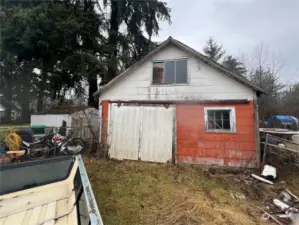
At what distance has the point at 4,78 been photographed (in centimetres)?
1627

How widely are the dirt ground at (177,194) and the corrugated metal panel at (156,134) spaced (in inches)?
20.3

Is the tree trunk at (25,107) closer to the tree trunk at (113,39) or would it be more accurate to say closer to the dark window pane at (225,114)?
the tree trunk at (113,39)

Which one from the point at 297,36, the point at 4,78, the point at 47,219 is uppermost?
the point at 297,36

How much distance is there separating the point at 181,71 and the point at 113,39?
1073 cm

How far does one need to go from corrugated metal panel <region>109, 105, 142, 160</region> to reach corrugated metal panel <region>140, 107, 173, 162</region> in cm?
31

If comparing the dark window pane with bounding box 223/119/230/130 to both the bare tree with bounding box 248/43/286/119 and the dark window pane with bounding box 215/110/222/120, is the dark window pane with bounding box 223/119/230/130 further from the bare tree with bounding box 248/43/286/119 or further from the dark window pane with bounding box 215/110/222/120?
the bare tree with bounding box 248/43/286/119

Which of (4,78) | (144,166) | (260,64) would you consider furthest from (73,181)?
(260,64)

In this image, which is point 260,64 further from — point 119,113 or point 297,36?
point 119,113

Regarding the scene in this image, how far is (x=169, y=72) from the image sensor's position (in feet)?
29.8

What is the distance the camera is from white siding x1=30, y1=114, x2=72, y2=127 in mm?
14859

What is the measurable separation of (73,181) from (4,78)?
16.2m

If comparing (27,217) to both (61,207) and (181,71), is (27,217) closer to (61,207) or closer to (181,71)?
(61,207)

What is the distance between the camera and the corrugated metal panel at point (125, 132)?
30.5ft

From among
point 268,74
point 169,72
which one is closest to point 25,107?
point 169,72
